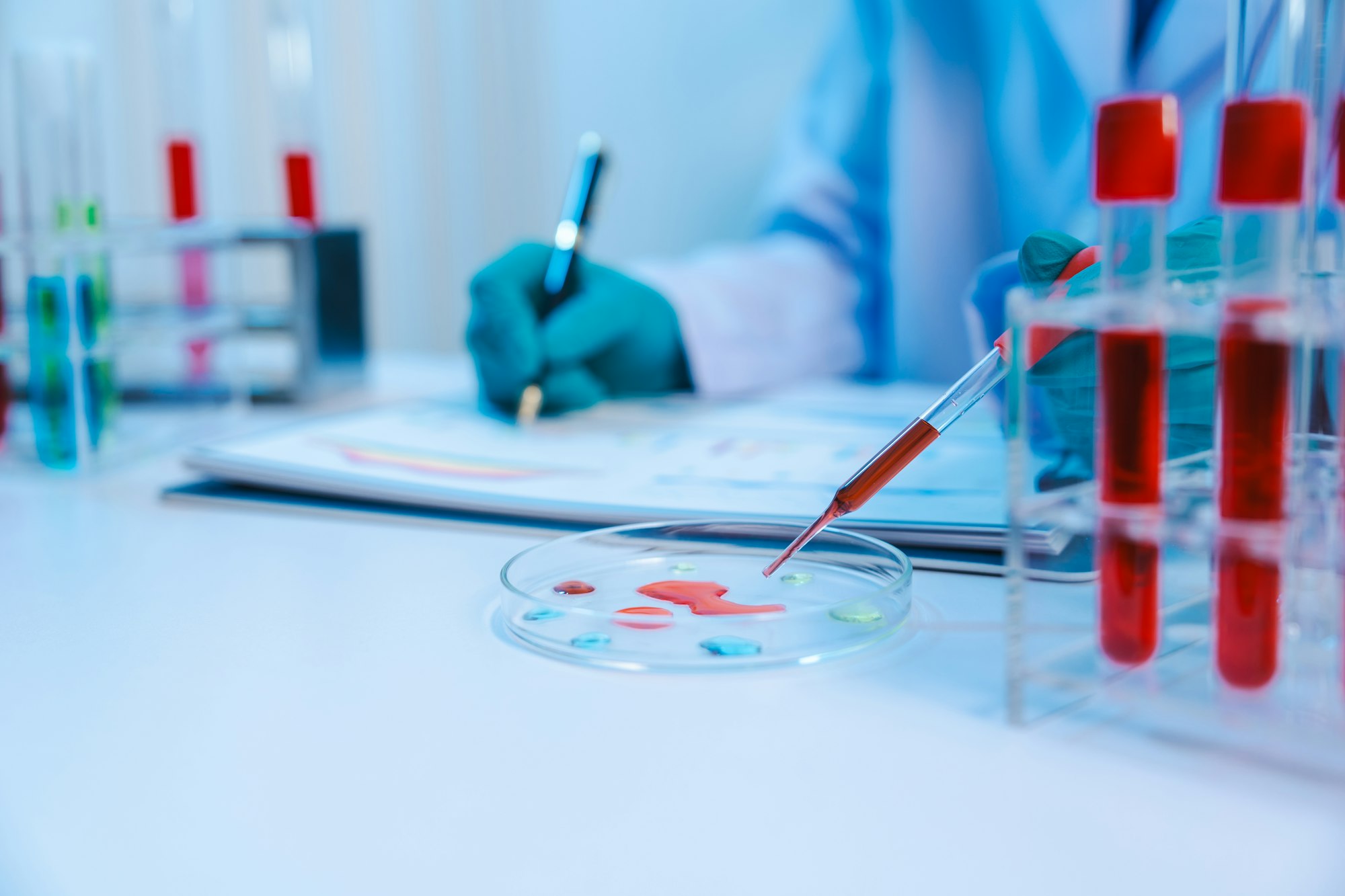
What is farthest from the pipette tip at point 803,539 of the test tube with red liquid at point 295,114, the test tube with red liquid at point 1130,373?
the test tube with red liquid at point 295,114

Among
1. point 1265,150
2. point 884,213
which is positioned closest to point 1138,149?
point 1265,150

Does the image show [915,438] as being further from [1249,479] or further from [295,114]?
[295,114]

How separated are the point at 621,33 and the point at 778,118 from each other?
7.6 inches

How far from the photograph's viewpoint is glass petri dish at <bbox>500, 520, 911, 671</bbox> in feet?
1.12

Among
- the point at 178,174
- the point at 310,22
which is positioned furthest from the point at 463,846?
the point at 310,22

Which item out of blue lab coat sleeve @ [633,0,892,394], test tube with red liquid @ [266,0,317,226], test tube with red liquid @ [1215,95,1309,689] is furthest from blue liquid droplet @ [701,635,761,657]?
test tube with red liquid @ [266,0,317,226]

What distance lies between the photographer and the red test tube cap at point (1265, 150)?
0.24m

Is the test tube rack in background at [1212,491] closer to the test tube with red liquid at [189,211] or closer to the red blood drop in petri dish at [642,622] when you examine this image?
the red blood drop in petri dish at [642,622]

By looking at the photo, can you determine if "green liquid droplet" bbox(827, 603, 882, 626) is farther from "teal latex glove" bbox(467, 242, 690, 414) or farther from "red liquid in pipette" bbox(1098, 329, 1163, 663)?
"teal latex glove" bbox(467, 242, 690, 414)

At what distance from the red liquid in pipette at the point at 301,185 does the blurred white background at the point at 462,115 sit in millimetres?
166

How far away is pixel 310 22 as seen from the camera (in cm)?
135

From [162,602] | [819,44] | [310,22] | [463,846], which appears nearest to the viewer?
[463,846]

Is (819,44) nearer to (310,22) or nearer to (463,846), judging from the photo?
(310,22)

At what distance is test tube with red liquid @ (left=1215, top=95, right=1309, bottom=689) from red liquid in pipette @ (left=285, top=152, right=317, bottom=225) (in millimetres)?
725
